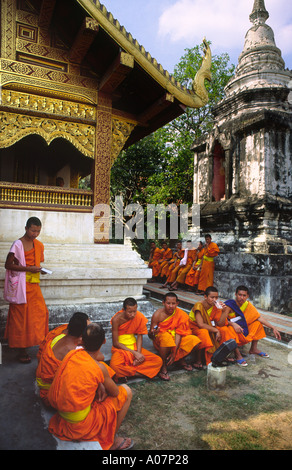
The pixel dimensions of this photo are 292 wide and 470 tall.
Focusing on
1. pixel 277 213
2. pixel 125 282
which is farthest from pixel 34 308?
pixel 277 213

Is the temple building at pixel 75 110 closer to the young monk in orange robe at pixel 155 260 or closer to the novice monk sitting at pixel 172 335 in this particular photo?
the novice monk sitting at pixel 172 335

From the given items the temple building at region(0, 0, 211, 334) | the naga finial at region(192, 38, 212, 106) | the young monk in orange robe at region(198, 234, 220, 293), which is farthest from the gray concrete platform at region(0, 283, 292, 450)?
the young monk in orange robe at region(198, 234, 220, 293)

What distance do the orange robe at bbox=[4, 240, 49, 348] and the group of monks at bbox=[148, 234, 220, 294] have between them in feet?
17.7

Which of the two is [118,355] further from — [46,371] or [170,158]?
[170,158]

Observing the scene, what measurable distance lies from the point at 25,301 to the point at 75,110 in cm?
340

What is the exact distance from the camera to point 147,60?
16.9 feet

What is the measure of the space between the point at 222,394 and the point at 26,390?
1.94 metres

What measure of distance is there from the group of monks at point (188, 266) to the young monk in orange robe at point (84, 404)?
6.35 metres

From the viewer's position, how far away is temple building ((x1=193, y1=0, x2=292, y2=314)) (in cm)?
718

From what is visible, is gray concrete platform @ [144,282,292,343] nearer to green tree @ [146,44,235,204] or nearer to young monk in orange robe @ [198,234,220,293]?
young monk in orange robe @ [198,234,220,293]

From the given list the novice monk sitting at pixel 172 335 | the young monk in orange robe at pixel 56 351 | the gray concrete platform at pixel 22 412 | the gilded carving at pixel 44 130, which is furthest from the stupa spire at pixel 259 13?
the young monk in orange robe at pixel 56 351

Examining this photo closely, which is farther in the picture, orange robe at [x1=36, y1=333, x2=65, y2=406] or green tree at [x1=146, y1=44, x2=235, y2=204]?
green tree at [x1=146, y1=44, x2=235, y2=204]

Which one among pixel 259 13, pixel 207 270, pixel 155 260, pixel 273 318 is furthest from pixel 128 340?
pixel 259 13

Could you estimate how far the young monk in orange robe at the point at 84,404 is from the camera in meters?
2.22
